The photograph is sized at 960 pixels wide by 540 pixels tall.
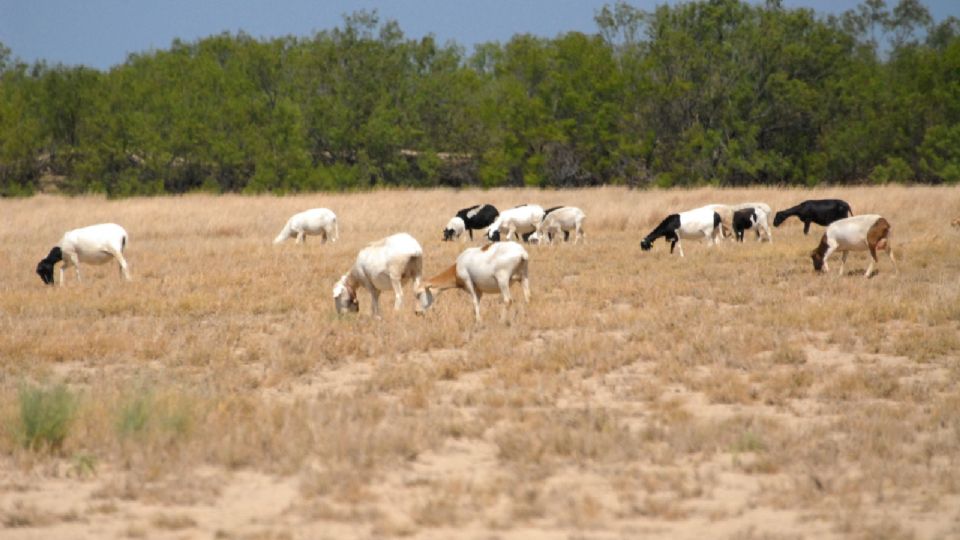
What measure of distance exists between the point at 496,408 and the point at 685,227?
15.8m

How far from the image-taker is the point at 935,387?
38.5ft

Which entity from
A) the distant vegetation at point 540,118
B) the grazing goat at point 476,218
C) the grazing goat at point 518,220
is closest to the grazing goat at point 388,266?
the grazing goat at point 518,220

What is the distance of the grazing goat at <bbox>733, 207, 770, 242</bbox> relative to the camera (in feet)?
94.1

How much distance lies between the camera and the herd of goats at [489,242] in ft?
53.8

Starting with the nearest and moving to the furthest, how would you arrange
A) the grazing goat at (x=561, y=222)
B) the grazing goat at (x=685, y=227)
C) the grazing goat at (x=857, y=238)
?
the grazing goat at (x=857, y=238)
the grazing goat at (x=685, y=227)
the grazing goat at (x=561, y=222)

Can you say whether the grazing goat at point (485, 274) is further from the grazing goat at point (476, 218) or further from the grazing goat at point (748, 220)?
the grazing goat at point (476, 218)

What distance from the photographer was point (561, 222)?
29859 millimetres

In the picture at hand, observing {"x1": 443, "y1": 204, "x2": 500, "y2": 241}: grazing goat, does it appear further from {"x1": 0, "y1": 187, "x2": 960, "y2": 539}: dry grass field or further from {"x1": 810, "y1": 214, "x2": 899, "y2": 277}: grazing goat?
{"x1": 810, "y1": 214, "x2": 899, "y2": 277}: grazing goat

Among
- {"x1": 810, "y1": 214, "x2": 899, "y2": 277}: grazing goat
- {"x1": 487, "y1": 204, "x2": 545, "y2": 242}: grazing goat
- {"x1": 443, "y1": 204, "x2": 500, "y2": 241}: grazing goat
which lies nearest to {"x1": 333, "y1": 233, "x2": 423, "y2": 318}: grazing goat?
{"x1": 810, "y1": 214, "x2": 899, "y2": 277}: grazing goat

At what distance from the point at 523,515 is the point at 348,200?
34012 millimetres

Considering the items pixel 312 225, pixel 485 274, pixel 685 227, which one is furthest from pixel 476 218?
pixel 485 274

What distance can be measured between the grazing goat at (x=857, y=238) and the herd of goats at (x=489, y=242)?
0.7 inches

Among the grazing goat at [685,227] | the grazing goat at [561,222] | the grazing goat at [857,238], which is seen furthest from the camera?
the grazing goat at [561,222]

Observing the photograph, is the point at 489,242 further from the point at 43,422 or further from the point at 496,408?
the point at 43,422
